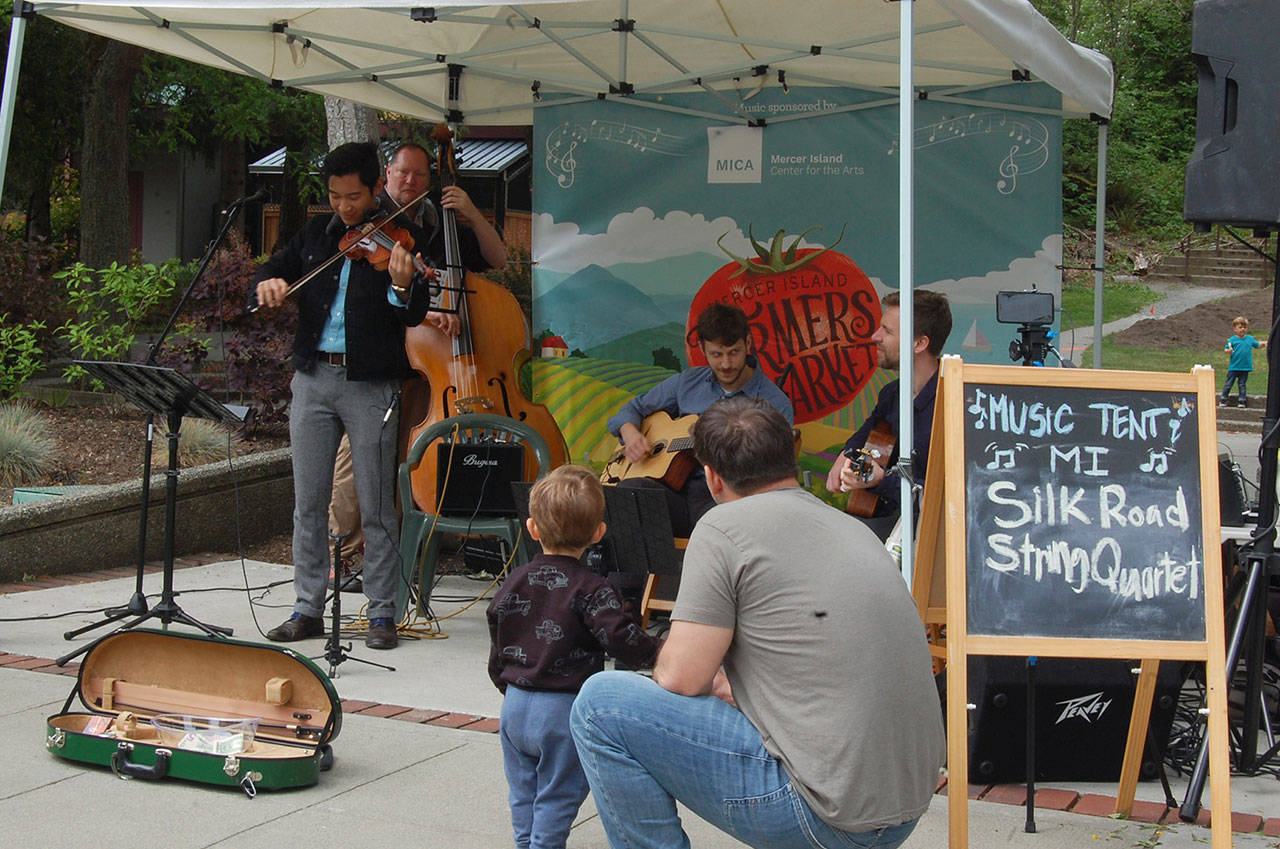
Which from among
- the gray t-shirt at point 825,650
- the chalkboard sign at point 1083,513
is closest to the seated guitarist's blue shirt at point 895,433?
the chalkboard sign at point 1083,513

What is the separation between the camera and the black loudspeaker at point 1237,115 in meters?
3.89

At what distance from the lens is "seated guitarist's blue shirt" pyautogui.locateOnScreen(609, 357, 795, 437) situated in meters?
5.82

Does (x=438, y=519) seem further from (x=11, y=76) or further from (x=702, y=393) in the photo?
(x=11, y=76)

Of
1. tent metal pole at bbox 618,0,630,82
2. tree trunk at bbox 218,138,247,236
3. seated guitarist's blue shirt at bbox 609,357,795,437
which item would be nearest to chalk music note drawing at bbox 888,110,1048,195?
tent metal pole at bbox 618,0,630,82

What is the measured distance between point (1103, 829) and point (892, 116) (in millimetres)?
4062

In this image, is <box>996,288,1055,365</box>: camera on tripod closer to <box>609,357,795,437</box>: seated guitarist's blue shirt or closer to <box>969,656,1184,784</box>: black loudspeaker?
<box>609,357,795,437</box>: seated guitarist's blue shirt

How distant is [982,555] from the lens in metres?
3.33

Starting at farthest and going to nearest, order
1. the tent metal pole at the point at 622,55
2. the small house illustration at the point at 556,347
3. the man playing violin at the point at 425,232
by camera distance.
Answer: the small house illustration at the point at 556,347
the tent metal pole at the point at 622,55
the man playing violin at the point at 425,232

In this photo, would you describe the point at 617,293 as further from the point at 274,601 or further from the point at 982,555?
the point at 982,555

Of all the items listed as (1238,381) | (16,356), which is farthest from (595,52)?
(1238,381)

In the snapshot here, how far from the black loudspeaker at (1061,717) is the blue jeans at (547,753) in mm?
1438

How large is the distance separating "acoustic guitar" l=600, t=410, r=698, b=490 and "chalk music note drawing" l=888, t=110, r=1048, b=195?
2.01 metres

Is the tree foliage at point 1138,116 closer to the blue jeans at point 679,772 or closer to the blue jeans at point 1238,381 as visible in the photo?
the blue jeans at point 1238,381

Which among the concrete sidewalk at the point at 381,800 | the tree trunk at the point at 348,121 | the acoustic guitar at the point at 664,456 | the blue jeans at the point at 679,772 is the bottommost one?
the concrete sidewalk at the point at 381,800
